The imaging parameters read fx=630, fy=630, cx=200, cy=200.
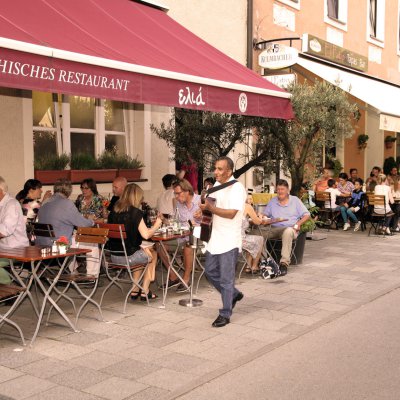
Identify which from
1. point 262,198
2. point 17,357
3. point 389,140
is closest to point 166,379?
point 17,357

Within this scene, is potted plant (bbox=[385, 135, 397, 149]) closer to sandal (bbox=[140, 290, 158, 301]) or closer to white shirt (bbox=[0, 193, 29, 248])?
sandal (bbox=[140, 290, 158, 301])

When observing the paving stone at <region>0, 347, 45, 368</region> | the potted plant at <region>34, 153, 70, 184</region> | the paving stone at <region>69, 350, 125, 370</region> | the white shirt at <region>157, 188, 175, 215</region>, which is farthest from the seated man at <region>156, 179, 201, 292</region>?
the paving stone at <region>0, 347, 45, 368</region>

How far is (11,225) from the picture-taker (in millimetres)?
6539

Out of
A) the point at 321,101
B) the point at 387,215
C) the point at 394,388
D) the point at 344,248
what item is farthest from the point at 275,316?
the point at 387,215

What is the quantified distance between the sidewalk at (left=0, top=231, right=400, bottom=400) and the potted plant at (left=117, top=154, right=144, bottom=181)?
344cm

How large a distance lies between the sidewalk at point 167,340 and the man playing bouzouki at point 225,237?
1.15ft

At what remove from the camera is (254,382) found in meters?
4.63

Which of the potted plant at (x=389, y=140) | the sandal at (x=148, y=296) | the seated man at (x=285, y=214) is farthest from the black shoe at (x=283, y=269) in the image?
the potted plant at (x=389, y=140)

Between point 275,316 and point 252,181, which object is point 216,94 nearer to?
point 275,316

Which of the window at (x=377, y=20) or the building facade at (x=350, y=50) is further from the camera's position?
the window at (x=377, y=20)

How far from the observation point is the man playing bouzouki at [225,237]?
603 centimetres

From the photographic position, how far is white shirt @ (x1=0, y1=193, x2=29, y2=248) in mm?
6527

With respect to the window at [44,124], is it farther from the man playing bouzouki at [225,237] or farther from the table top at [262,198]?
the man playing bouzouki at [225,237]

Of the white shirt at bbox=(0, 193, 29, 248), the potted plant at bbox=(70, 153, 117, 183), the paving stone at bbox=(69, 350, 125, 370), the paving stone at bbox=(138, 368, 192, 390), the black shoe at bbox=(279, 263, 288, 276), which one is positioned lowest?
the paving stone at bbox=(138, 368, 192, 390)
